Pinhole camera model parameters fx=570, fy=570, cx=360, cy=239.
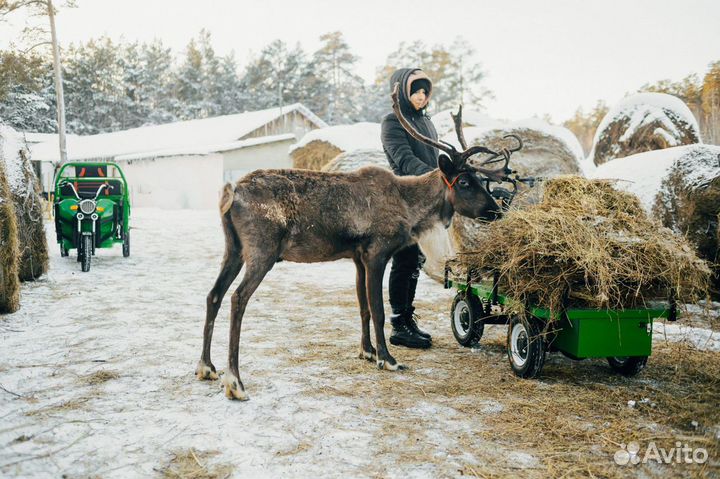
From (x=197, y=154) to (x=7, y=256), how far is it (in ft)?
69.8

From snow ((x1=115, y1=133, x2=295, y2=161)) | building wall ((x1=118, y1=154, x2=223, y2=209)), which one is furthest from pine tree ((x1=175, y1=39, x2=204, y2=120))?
snow ((x1=115, y1=133, x2=295, y2=161))

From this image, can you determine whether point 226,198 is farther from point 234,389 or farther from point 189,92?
point 189,92

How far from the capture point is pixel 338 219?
4633mm

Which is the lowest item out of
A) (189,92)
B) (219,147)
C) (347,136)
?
(347,136)

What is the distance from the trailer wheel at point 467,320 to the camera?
5.21m

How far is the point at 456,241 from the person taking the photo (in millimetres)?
7750

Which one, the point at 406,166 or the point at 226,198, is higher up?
the point at 406,166

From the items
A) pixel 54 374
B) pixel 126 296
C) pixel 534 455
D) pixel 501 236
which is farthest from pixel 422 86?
pixel 126 296

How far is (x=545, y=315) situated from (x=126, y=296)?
540 cm

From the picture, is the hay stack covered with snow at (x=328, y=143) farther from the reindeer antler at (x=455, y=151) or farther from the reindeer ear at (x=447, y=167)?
the reindeer ear at (x=447, y=167)

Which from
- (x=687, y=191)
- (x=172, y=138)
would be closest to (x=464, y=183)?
(x=687, y=191)

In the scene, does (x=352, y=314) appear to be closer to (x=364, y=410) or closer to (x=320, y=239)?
(x=320, y=239)

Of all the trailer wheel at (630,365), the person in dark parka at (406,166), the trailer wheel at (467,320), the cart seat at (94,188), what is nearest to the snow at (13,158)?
the cart seat at (94,188)

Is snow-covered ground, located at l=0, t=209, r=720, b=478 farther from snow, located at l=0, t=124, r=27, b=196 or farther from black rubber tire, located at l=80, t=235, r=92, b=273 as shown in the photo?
black rubber tire, located at l=80, t=235, r=92, b=273
